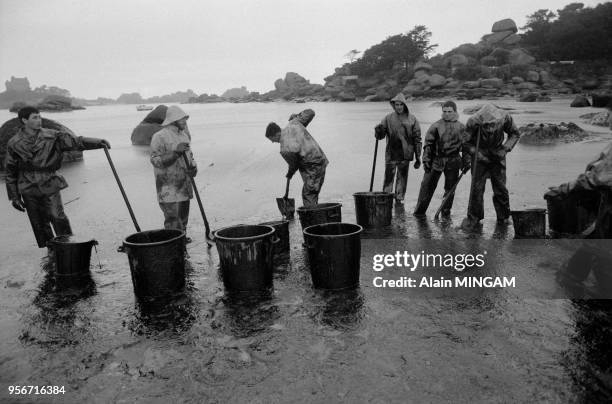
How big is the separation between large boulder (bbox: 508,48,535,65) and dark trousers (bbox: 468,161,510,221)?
71862mm

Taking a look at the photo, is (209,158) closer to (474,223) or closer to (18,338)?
(474,223)

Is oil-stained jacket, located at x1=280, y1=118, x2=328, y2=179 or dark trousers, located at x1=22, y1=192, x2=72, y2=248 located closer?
dark trousers, located at x1=22, y1=192, x2=72, y2=248

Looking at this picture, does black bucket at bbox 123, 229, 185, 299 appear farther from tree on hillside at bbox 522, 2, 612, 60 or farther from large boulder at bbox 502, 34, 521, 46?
large boulder at bbox 502, 34, 521, 46

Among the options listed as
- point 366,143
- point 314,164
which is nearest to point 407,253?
point 314,164

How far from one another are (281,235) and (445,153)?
3.20m

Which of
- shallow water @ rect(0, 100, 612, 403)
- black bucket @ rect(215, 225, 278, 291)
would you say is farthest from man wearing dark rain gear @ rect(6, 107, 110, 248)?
black bucket @ rect(215, 225, 278, 291)

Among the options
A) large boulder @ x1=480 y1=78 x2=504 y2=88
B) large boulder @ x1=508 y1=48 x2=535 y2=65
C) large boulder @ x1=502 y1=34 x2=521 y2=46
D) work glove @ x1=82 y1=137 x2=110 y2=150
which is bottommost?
work glove @ x1=82 y1=137 x2=110 y2=150

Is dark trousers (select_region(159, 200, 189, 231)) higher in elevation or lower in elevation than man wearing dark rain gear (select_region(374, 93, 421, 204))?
lower

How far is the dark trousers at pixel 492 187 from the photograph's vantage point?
6781 millimetres

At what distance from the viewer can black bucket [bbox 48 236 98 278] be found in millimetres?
5367

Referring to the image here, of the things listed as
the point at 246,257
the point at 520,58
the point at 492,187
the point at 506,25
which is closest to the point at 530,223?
the point at 492,187

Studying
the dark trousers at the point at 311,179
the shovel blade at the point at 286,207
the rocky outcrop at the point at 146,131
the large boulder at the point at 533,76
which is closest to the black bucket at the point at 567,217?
the dark trousers at the point at 311,179

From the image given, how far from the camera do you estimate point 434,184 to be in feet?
25.2

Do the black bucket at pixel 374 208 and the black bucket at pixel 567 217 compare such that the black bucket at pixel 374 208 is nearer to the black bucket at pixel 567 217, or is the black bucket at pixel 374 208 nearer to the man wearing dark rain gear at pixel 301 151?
the man wearing dark rain gear at pixel 301 151
